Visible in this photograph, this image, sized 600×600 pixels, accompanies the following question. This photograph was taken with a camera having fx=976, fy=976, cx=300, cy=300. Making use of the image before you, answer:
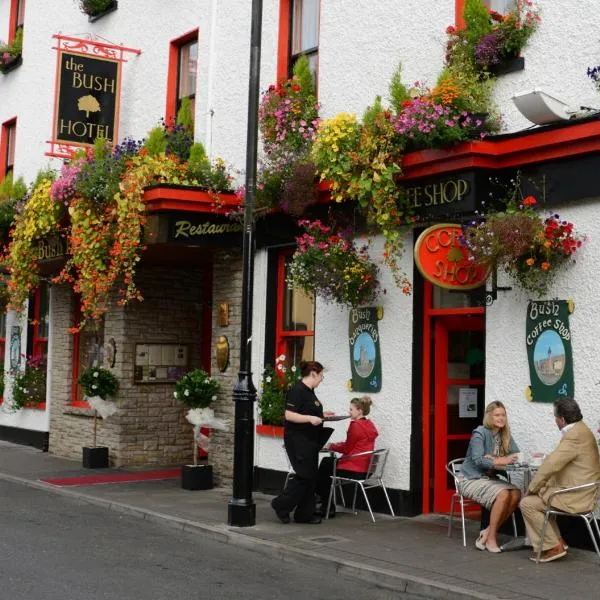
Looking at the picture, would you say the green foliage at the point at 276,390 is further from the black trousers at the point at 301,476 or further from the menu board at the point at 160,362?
the menu board at the point at 160,362

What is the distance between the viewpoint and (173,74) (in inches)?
600

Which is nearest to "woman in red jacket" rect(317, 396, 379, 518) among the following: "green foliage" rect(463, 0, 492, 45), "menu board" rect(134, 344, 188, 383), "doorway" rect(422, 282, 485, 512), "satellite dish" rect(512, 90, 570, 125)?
"doorway" rect(422, 282, 485, 512)

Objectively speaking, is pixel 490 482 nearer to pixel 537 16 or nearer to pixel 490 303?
pixel 490 303

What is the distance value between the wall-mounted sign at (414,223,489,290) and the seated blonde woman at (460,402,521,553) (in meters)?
1.27

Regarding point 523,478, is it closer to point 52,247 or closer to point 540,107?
point 540,107

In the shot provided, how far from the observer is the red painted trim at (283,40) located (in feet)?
42.7

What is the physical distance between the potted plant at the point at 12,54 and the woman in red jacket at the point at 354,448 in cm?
1278

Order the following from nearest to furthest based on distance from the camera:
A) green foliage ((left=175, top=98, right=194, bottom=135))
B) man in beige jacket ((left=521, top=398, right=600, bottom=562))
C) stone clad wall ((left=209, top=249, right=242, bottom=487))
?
man in beige jacket ((left=521, top=398, right=600, bottom=562)) < stone clad wall ((left=209, top=249, right=242, bottom=487)) < green foliage ((left=175, top=98, right=194, bottom=135))

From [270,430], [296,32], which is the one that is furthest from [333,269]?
[296,32]

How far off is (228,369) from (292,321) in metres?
1.25

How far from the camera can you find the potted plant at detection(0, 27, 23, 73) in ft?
65.6

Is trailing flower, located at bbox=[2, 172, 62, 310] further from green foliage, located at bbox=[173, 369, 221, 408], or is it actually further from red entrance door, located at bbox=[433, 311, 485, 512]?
red entrance door, located at bbox=[433, 311, 485, 512]

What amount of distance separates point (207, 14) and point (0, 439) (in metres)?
10.1

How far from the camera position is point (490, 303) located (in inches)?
389
